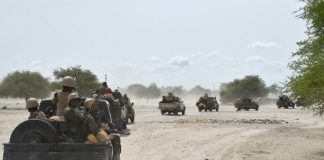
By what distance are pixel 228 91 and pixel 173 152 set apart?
111 m

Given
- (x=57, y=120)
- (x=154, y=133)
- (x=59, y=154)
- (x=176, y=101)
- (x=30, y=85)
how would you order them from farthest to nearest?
(x=30, y=85) < (x=176, y=101) < (x=154, y=133) < (x=57, y=120) < (x=59, y=154)

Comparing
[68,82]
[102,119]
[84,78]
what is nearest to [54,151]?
[68,82]

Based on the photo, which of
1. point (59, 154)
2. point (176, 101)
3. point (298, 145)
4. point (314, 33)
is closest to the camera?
point (59, 154)

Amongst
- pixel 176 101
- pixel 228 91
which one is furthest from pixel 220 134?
pixel 228 91

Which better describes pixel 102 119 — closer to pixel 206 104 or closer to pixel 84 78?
pixel 206 104

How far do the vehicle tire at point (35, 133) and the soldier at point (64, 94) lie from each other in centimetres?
150

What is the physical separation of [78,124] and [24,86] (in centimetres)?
7729

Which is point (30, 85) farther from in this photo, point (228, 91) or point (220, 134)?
point (220, 134)

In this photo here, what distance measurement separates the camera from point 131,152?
1553 centimetres

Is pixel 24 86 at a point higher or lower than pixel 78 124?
higher

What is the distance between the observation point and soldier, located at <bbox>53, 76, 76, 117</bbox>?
32.6ft

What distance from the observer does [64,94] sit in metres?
→ 10.1

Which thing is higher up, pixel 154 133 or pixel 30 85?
pixel 30 85

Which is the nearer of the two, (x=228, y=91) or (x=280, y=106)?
(x=280, y=106)
